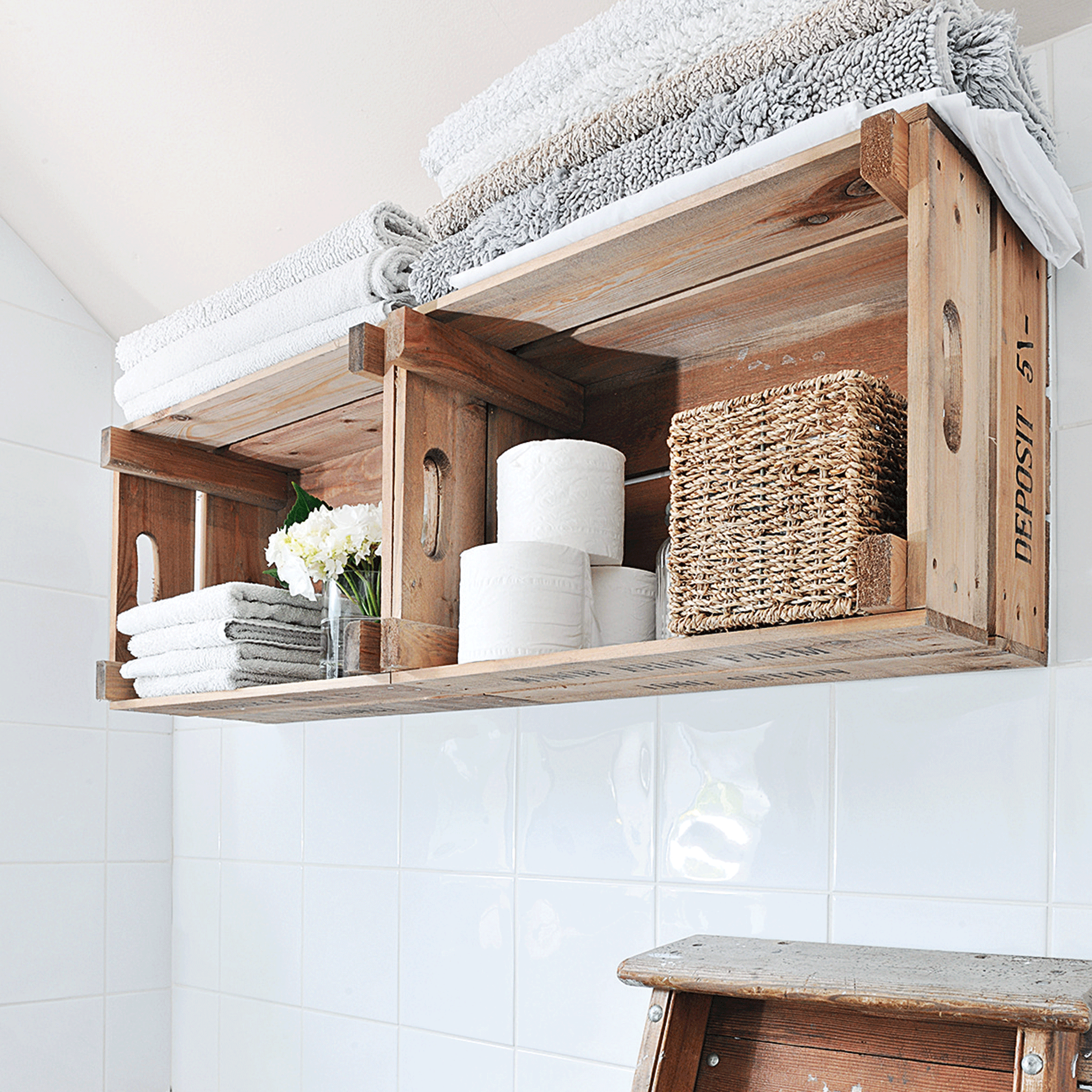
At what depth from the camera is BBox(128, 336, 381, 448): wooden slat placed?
121cm

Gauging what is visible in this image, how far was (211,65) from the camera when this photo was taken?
135 centimetres

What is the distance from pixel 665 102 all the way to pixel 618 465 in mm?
313

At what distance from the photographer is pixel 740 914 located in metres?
1.09

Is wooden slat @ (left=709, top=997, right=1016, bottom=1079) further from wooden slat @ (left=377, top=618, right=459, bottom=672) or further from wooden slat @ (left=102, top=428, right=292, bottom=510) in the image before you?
wooden slat @ (left=102, top=428, right=292, bottom=510)

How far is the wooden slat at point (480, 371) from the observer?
106 centimetres

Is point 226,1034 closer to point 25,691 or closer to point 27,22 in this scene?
point 25,691

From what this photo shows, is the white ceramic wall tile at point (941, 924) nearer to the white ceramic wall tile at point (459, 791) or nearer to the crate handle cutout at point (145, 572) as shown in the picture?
the white ceramic wall tile at point (459, 791)

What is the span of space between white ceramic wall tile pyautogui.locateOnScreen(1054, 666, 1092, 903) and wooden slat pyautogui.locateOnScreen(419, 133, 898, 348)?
1.30 ft

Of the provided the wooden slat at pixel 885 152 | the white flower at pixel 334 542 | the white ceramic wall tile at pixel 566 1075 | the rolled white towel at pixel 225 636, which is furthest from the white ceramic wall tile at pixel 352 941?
the wooden slat at pixel 885 152

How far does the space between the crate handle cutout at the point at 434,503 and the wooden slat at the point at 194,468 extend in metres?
0.49

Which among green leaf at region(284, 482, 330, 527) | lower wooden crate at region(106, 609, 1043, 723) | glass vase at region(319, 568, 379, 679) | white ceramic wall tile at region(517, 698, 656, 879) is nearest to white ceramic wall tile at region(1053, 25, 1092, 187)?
lower wooden crate at region(106, 609, 1043, 723)

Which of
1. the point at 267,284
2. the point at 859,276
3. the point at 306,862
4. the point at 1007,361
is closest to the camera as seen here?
the point at 1007,361

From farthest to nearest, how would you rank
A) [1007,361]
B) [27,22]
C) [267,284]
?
[27,22]
[267,284]
[1007,361]

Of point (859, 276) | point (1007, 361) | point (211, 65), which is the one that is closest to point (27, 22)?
point (211, 65)
